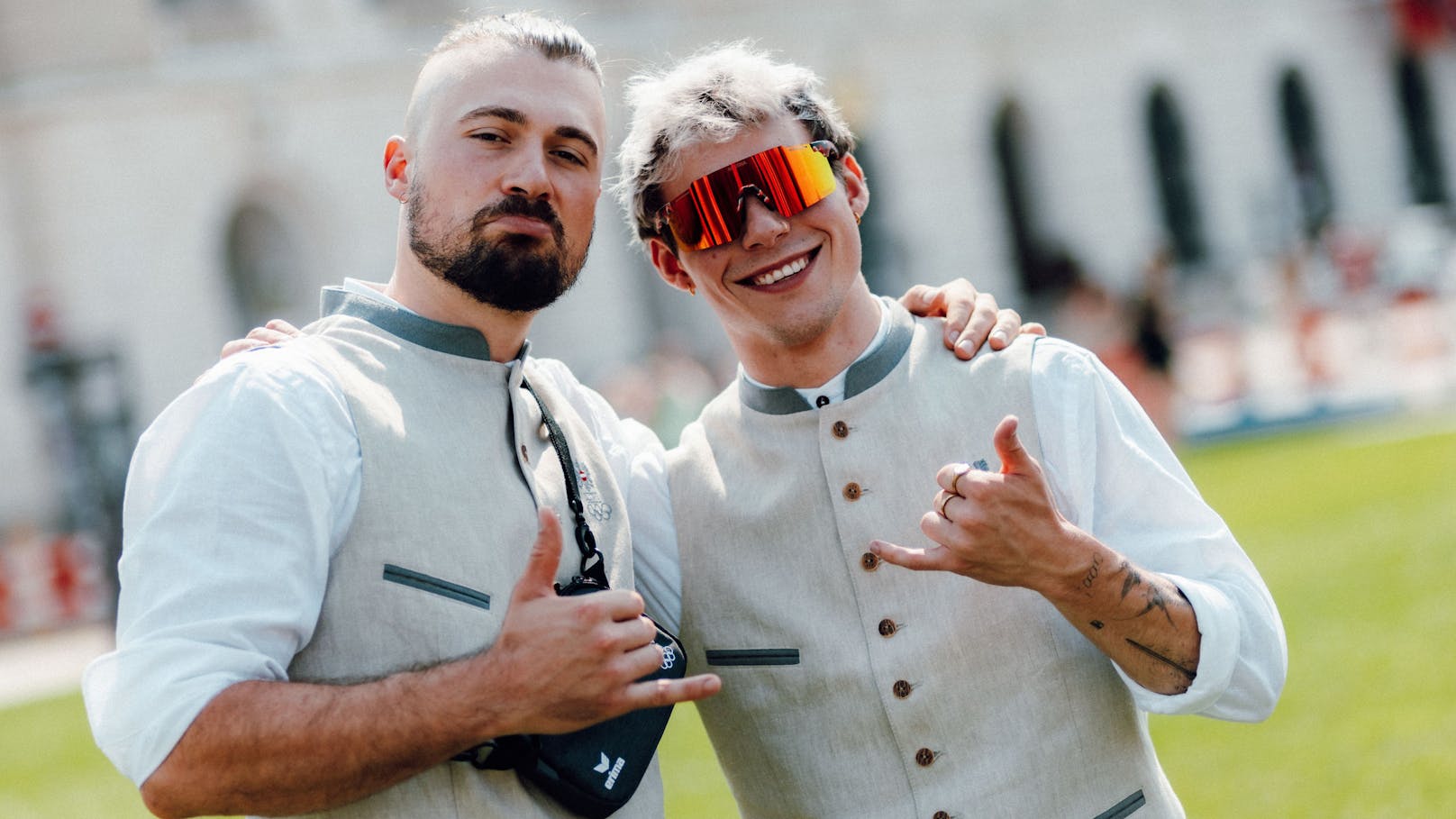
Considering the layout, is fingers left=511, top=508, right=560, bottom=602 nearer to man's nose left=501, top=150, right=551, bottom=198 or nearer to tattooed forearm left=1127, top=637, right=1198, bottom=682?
man's nose left=501, top=150, right=551, bottom=198

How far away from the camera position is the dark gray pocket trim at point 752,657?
9.90 ft

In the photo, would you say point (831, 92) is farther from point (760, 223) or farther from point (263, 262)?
point (760, 223)

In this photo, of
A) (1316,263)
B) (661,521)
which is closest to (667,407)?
(661,521)

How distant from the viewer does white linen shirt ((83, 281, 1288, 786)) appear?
2375 mm

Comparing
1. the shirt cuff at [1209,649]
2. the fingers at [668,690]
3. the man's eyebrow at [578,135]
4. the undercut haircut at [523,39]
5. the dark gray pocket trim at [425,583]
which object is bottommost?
the shirt cuff at [1209,649]

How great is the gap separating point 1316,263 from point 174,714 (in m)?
24.5

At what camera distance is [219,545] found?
243 cm

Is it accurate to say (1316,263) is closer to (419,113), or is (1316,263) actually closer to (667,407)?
(667,407)

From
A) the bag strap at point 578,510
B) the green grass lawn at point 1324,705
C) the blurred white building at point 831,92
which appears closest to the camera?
the bag strap at point 578,510

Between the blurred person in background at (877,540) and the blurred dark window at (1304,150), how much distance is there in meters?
29.9

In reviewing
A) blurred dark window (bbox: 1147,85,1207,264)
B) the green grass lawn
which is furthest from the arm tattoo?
blurred dark window (bbox: 1147,85,1207,264)

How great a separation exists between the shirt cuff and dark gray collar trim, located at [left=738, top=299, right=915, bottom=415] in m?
0.71

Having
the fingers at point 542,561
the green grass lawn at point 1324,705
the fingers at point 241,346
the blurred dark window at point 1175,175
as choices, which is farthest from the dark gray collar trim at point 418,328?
the blurred dark window at point 1175,175

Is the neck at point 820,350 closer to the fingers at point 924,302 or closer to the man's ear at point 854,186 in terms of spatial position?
the fingers at point 924,302
